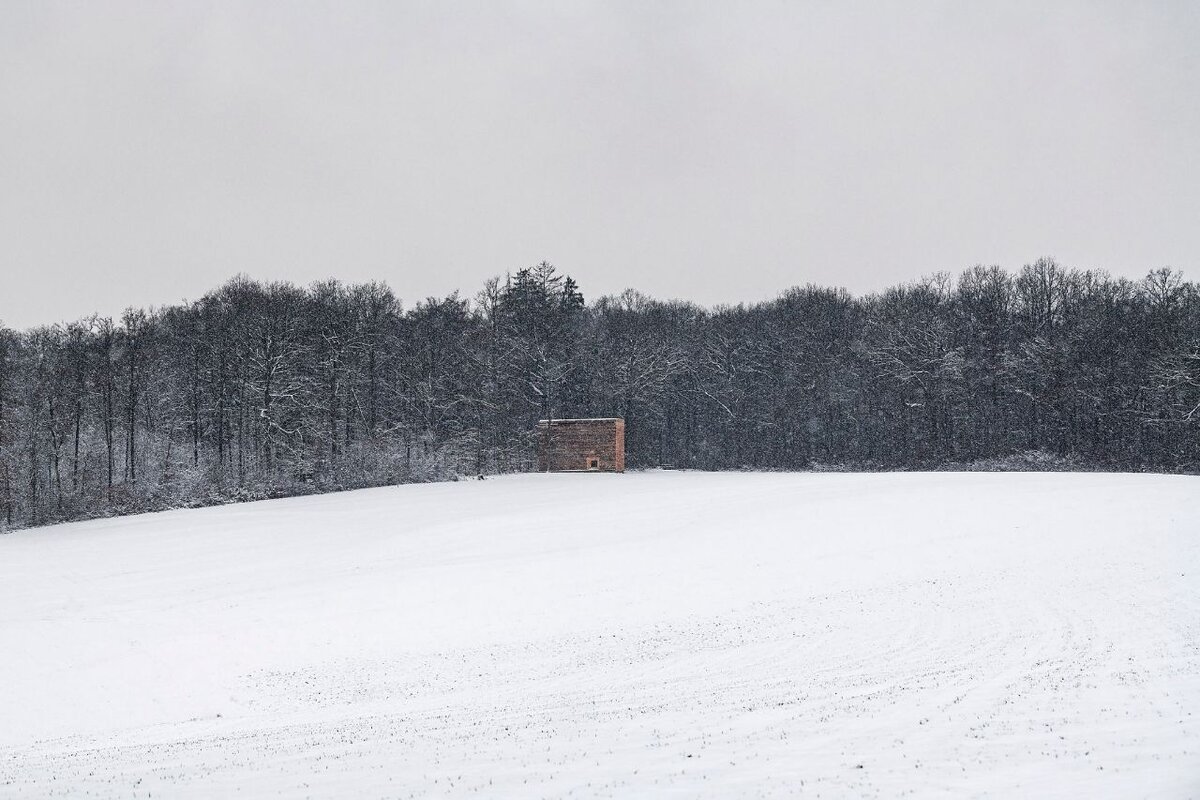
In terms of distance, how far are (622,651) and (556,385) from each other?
50146 mm

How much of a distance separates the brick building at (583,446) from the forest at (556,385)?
2.90 meters

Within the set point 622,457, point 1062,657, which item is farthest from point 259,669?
point 622,457

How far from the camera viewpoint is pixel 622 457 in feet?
200

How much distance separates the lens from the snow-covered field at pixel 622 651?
32.4 feet

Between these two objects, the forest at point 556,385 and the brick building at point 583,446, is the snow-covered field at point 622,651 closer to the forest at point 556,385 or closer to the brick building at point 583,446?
the forest at point 556,385

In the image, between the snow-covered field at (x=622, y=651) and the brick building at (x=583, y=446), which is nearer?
the snow-covered field at (x=622, y=651)

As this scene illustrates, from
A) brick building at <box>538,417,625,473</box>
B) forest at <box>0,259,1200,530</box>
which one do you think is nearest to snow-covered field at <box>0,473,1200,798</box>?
forest at <box>0,259,1200,530</box>

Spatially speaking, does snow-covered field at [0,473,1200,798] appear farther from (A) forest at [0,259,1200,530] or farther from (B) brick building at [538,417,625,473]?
(B) brick building at [538,417,625,473]

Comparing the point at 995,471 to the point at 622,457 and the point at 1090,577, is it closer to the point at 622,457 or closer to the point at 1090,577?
the point at 622,457

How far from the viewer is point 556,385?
68062 millimetres

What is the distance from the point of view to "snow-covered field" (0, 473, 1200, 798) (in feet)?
32.4

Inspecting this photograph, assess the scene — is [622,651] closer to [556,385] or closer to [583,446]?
[583,446]

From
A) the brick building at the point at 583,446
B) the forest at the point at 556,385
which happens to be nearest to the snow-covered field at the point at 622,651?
the forest at the point at 556,385

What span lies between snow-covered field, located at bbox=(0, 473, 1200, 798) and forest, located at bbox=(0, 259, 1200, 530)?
1381 centimetres
